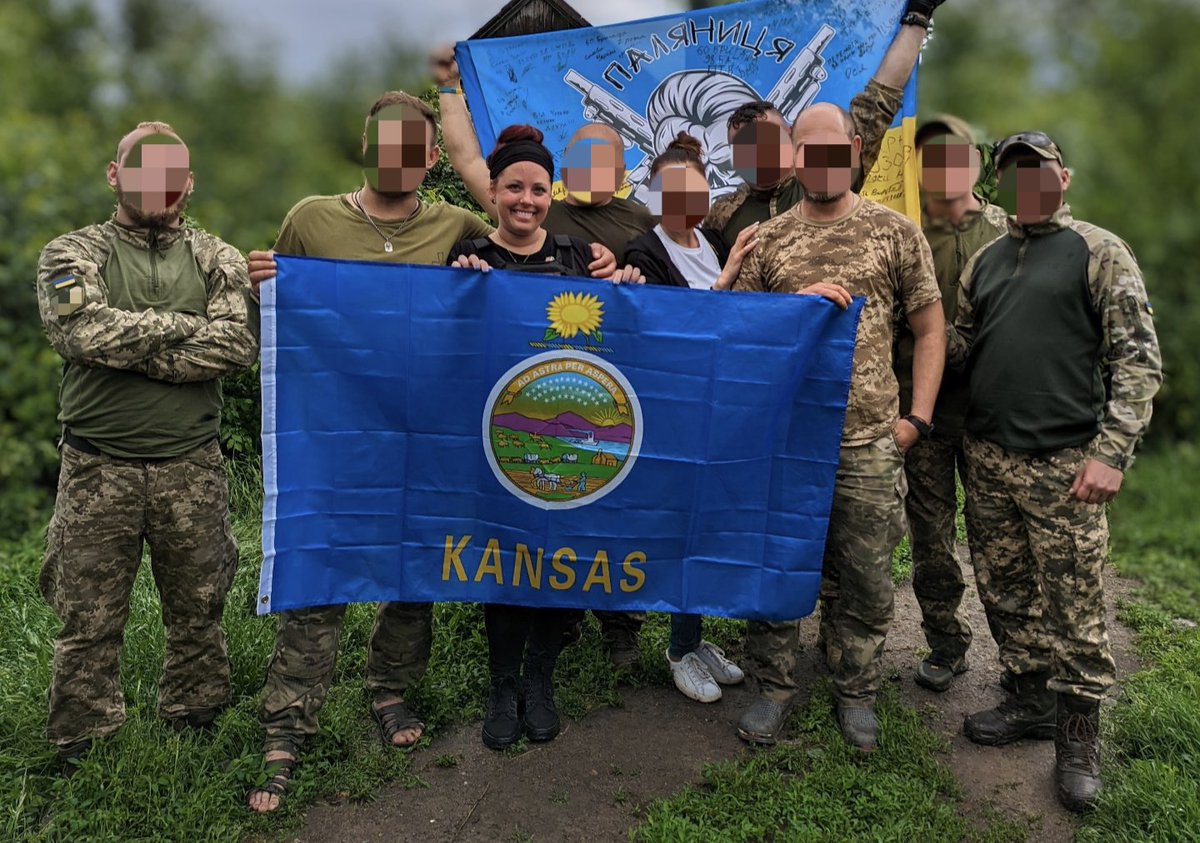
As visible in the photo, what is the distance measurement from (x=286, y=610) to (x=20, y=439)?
6.13 m

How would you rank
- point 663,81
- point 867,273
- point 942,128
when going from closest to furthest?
point 867,273
point 942,128
point 663,81

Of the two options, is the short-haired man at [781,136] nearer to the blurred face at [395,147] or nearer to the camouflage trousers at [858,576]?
the camouflage trousers at [858,576]

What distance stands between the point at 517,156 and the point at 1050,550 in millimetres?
2320

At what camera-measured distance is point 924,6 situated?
4.52 m

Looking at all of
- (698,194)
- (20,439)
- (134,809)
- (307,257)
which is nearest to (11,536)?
A: (20,439)

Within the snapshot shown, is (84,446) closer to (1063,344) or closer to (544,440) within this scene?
(544,440)

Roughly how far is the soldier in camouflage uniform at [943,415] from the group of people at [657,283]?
20 millimetres

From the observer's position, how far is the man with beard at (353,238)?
3.54 metres

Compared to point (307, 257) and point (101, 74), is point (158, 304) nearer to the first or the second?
point (307, 257)

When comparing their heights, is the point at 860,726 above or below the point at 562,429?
below

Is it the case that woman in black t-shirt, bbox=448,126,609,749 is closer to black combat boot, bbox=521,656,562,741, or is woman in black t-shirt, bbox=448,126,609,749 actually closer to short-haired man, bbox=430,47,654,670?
black combat boot, bbox=521,656,562,741

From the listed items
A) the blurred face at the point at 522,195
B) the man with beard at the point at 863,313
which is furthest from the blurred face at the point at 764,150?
the blurred face at the point at 522,195

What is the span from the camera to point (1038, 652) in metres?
3.95

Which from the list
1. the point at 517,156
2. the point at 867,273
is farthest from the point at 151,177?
the point at 867,273
